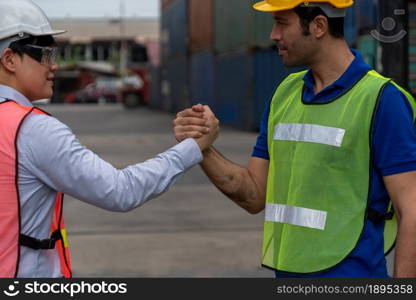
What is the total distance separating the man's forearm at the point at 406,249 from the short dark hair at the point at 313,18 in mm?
764

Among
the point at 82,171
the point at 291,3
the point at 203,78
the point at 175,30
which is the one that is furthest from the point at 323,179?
the point at 175,30

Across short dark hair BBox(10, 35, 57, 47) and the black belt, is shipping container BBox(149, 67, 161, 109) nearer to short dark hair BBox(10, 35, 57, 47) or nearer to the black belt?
short dark hair BBox(10, 35, 57, 47)

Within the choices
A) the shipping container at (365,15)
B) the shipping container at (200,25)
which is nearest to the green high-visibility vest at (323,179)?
the shipping container at (365,15)

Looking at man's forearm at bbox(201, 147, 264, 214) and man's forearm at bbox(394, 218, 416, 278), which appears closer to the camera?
man's forearm at bbox(394, 218, 416, 278)

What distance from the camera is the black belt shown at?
2.80 m

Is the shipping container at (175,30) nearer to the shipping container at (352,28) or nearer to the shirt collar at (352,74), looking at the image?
the shipping container at (352,28)

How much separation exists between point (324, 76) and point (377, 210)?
1.77ft

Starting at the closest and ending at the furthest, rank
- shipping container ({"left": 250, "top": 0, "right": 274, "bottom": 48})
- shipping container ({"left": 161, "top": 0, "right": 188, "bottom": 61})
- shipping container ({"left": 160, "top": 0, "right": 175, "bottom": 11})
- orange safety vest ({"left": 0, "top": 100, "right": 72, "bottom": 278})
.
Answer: orange safety vest ({"left": 0, "top": 100, "right": 72, "bottom": 278}) < shipping container ({"left": 250, "top": 0, "right": 274, "bottom": 48}) < shipping container ({"left": 161, "top": 0, "right": 188, "bottom": 61}) < shipping container ({"left": 160, "top": 0, "right": 175, "bottom": 11})

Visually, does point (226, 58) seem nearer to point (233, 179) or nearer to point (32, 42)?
point (233, 179)

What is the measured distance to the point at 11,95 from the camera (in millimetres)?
2922

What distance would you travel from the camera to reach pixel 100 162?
2.89 meters

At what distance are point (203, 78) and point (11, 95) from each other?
111 ft

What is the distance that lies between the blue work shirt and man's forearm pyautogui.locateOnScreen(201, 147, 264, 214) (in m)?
0.47

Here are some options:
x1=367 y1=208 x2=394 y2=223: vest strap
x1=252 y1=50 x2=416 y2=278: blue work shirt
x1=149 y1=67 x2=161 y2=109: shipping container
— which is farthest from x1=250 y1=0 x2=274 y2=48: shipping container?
x1=149 y1=67 x2=161 y2=109: shipping container
